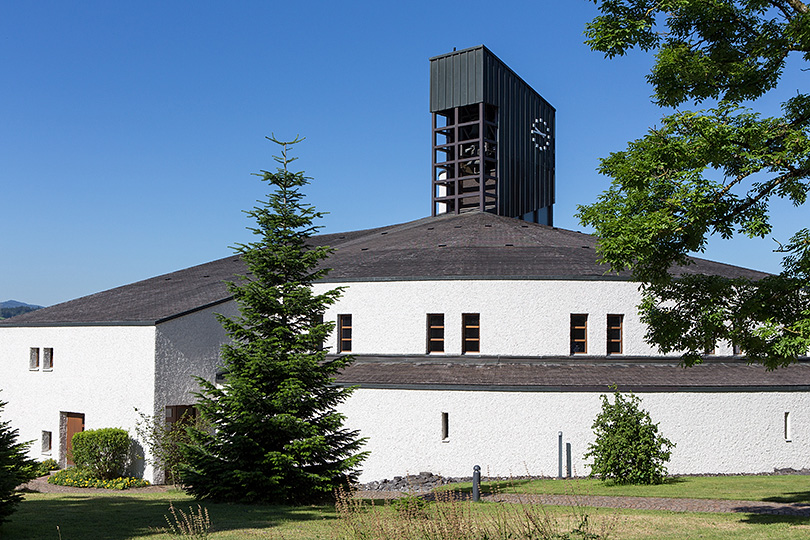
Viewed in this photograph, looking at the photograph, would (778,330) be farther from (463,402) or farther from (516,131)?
(516,131)

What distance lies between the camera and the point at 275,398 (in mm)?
16000

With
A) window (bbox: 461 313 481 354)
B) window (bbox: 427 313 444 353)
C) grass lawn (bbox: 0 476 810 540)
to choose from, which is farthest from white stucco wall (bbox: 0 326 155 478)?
window (bbox: 461 313 481 354)

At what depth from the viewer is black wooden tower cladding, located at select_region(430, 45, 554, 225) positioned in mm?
42188

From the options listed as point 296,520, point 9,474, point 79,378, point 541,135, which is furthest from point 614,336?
point 541,135

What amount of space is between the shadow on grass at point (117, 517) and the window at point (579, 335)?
42.9 ft

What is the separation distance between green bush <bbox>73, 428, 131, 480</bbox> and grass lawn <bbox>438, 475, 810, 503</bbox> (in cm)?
1181

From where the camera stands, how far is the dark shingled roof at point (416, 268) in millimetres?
26234

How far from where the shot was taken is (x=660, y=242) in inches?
496

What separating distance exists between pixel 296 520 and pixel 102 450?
45.1 feet

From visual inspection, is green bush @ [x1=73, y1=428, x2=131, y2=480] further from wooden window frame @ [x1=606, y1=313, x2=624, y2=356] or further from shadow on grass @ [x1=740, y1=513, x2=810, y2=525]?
shadow on grass @ [x1=740, y1=513, x2=810, y2=525]

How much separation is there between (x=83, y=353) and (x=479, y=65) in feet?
89.0

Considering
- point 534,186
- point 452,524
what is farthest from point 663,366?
point 534,186

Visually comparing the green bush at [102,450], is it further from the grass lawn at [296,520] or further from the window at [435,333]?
the window at [435,333]

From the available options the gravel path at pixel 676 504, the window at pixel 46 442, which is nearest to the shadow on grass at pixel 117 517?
the gravel path at pixel 676 504
